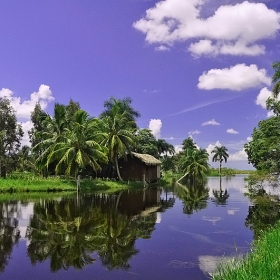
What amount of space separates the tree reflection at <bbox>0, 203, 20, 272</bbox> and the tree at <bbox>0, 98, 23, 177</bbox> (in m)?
17.5

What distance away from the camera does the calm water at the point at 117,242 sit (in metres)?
7.78

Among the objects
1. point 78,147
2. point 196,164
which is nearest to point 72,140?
point 78,147

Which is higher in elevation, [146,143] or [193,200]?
[146,143]

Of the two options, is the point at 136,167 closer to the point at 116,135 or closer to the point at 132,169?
the point at 132,169

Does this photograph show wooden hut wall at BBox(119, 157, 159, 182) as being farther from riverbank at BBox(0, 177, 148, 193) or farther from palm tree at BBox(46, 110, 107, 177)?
palm tree at BBox(46, 110, 107, 177)

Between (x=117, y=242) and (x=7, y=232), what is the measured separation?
4.25 meters

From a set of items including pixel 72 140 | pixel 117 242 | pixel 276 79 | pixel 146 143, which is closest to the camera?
pixel 117 242

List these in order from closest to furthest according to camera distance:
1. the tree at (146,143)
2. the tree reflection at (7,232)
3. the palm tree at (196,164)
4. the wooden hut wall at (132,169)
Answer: the tree reflection at (7,232), the wooden hut wall at (132,169), the tree at (146,143), the palm tree at (196,164)

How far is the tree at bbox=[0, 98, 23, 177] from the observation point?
33775 millimetres

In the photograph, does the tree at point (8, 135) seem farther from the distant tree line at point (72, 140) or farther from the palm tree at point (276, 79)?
the palm tree at point (276, 79)

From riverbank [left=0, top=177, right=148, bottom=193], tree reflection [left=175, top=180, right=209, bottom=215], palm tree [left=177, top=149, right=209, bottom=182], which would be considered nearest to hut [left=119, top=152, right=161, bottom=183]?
riverbank [left=0, top=177, right=148, bottom=193]

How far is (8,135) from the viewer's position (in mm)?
34312

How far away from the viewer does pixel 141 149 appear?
46.4 metres

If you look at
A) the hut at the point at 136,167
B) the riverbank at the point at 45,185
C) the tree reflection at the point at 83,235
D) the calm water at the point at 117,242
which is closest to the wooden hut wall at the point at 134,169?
the hut at the point at 136,167
